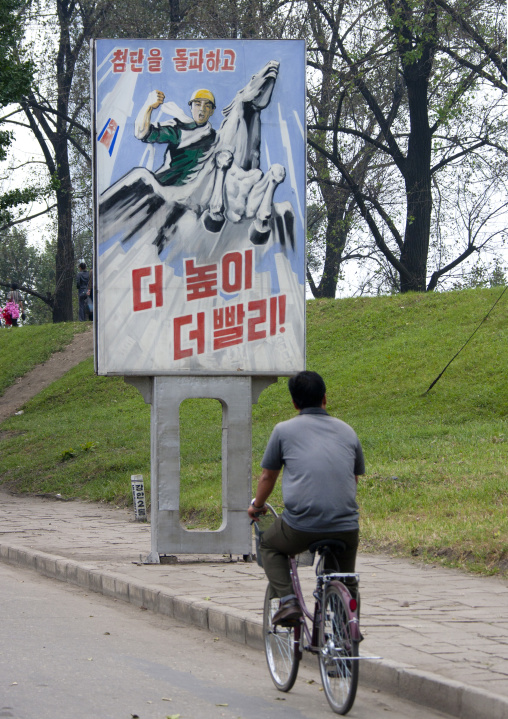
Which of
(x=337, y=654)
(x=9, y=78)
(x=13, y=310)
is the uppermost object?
(x=9, y=78)

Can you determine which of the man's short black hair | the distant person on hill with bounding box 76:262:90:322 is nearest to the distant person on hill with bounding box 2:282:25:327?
the distant person on hill with bounding box 76:262:90:322

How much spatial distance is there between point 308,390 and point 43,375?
24.6 meters

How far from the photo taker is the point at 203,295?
405 inches

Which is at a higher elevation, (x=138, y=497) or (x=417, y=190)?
(x=417, y=190)

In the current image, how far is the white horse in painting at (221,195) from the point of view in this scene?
10211mm

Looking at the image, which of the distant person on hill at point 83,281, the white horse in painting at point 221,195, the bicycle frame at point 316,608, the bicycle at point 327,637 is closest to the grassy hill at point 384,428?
the distant person on hill at point 83,281

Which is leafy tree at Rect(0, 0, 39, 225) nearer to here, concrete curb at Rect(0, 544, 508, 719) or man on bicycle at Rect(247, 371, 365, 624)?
concrete curb at Rect(0, 544, 508, 719)

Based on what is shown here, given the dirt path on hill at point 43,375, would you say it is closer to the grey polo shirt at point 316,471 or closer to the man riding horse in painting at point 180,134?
the man riding horse in painting at point 180,134

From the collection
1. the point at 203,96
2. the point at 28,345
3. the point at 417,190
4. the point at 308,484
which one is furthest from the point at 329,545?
the point at 28,345

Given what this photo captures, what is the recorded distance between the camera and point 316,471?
524 centimetres

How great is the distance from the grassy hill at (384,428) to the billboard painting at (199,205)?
7.80 feet

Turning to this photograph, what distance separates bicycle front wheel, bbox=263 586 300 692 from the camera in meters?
5.47

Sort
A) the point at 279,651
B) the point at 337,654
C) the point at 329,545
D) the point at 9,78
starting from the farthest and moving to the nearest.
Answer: the point at 9,78, the point at 279,651, the point at 329,545, the point at 337,654

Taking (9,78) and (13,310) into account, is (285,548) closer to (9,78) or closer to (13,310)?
(9,78)
